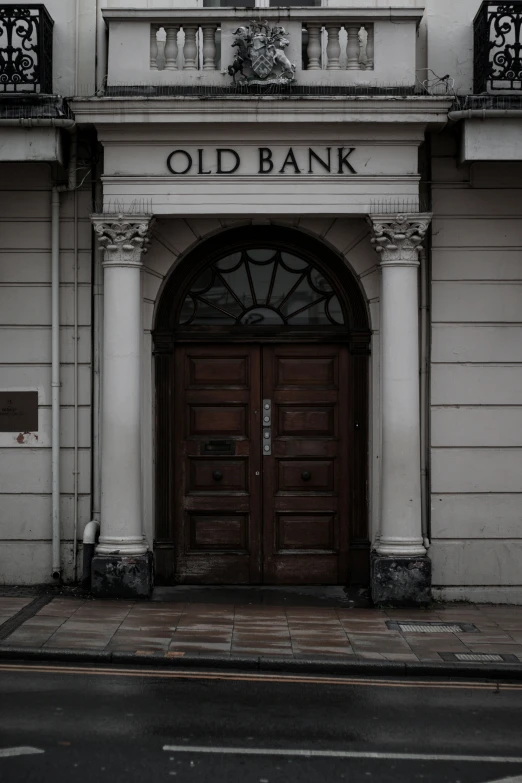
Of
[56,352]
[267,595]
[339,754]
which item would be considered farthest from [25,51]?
[339,754]

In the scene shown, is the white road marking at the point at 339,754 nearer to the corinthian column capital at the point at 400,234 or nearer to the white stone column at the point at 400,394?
the white stone column at the point at 400,394

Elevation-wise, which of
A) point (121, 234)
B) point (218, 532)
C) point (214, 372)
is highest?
point (121, 234)

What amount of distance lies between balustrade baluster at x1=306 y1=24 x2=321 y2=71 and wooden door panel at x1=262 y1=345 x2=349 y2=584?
3263 mm

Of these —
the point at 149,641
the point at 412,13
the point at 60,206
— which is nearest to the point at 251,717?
the point at 149,641

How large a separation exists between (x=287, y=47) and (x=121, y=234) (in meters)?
2.82

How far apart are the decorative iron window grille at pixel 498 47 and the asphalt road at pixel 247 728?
672 cm

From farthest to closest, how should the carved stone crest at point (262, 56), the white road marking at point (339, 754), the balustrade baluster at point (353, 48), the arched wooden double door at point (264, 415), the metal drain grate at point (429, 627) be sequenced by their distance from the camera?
the arched wooden double door at point (264, 415) → the balustrade baluster at point (353, 48) → the carved stone crest at point (262, 56) → the metal drain grate at point (429, 627) → the white road marking at point (339, 754)

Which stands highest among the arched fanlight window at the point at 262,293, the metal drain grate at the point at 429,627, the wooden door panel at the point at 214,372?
the arched fanlight window at the point at 262,293

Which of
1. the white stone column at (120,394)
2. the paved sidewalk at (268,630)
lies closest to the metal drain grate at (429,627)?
the paved sidewalk at (268,630)

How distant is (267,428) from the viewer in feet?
41.2

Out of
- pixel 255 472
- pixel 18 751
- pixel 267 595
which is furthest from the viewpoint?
pixel 255 472

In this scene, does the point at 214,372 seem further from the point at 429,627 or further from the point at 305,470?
the point at 429,627

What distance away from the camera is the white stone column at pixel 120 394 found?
11672mm

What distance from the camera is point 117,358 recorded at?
11695 millimetres
